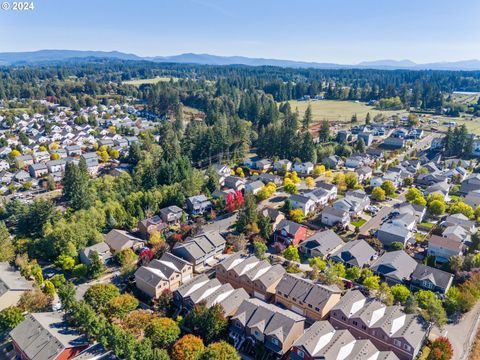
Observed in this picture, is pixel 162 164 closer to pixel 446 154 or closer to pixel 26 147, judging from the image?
pixel 26 147

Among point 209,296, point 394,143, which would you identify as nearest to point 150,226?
point 209,296

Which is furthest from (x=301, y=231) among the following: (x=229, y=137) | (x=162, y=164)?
(x=229, y=137)

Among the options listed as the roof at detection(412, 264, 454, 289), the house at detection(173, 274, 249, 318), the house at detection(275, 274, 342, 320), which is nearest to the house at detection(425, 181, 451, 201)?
the roof at detection(412, 264, 454, 289)

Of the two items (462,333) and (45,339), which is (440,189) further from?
(45,339)

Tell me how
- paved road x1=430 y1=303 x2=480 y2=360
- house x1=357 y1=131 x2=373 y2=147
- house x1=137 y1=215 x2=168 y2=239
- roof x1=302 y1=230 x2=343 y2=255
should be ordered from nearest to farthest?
paved road x1=430 y1=303 x2=480 y2=360, roof x1=302 y1=230 x2=343 y2=255, house x1=137 y1=215 x2=168 y2=239, house x1=357 y1=131 x2=373 y2=147

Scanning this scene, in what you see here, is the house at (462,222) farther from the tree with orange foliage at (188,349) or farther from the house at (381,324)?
the tree with orange foliage at (188,349)

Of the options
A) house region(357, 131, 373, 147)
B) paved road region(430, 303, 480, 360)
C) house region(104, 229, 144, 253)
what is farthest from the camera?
house region(357, 131, 373, 147)

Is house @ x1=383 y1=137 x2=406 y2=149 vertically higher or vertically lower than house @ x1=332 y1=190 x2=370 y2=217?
higher

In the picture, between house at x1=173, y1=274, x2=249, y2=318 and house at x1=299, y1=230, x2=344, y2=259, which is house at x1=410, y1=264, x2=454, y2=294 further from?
house at x1=173, y1=274, x2=249, y2=318
